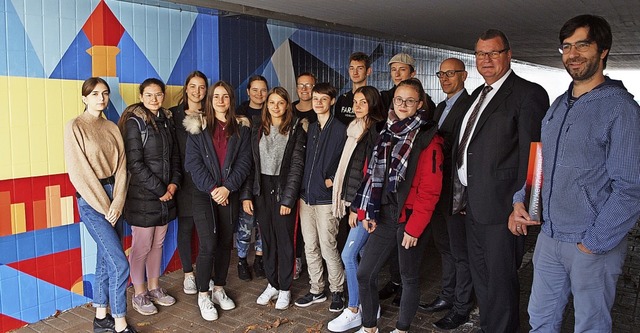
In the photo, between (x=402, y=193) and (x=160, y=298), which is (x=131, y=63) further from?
(x=402, y=193)

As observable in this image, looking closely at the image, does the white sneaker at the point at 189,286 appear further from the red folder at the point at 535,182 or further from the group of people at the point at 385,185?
the red folder at the point at 535,182

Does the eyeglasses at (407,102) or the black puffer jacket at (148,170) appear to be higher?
the eyeglasses at (407,102)

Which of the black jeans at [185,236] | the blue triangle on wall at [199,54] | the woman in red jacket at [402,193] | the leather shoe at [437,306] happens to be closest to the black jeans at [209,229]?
the black jeans at [185,236]

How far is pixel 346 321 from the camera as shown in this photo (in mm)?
3664

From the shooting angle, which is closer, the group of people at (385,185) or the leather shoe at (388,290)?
the group of people at (385,185)

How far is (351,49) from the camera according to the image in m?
7.31

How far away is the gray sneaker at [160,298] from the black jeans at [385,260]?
171 centimetres

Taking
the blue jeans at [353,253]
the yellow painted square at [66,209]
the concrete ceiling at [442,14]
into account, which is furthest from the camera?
the concrete ceiling at [442,14]

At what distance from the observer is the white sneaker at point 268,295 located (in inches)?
164

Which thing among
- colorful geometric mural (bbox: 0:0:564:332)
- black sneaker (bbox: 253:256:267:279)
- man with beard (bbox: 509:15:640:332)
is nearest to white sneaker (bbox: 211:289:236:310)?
black sneaker (bbox: 253:256:267:279)

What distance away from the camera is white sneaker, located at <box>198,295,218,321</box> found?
3871mm

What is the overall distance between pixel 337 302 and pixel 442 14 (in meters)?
3.24

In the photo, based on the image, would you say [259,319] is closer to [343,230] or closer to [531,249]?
[343,230]

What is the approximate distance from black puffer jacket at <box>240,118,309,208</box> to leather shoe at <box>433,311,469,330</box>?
140cm
